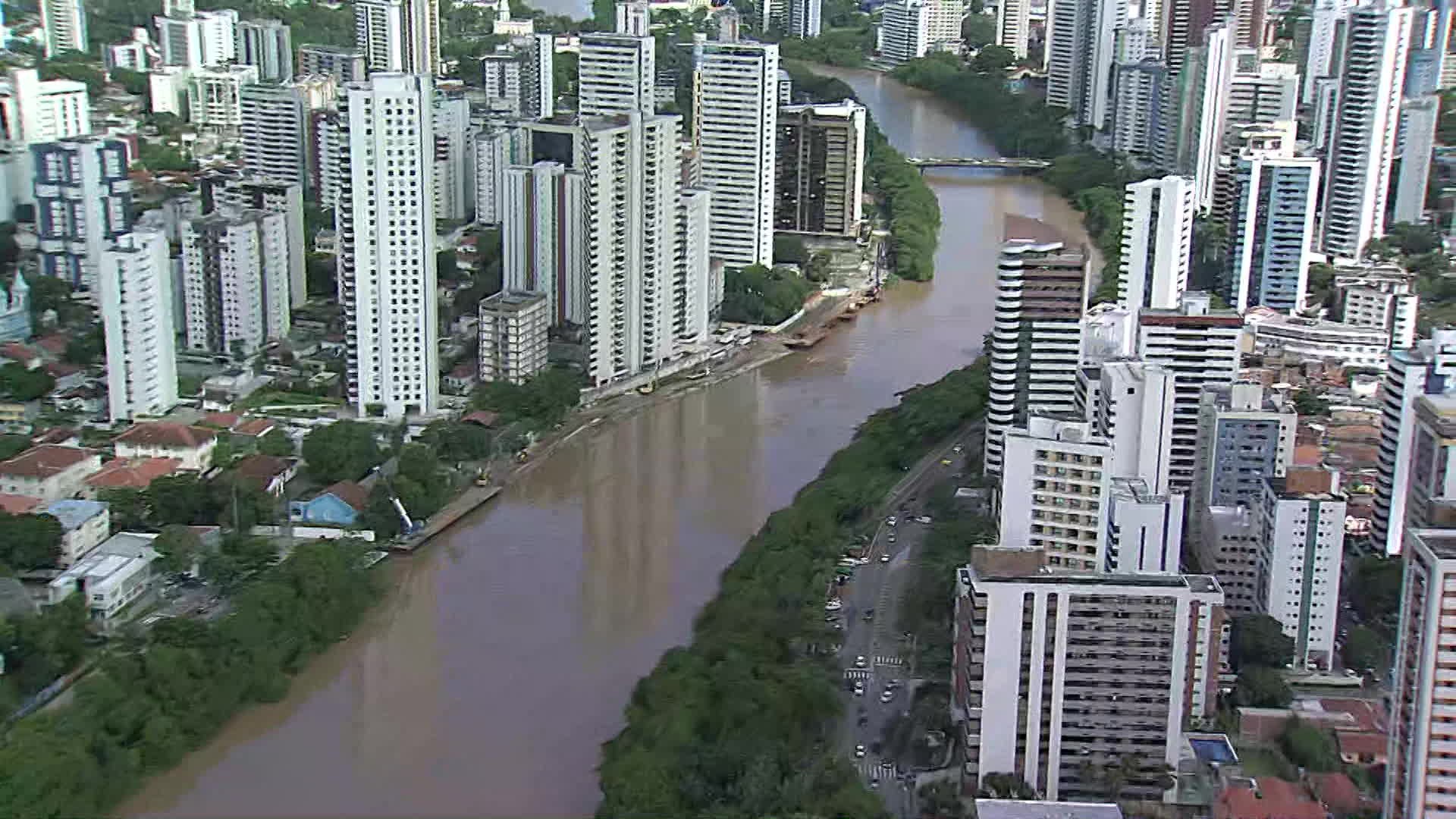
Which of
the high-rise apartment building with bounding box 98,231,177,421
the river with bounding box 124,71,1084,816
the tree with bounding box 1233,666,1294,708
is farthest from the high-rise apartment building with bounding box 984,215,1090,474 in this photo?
the high-rise apartment building with bounding box 98,231,177,421

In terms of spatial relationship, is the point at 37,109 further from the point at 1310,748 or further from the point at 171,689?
the point at 1310,748

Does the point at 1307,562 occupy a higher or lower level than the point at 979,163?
lower

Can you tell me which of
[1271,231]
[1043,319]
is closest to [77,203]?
[1043,319]

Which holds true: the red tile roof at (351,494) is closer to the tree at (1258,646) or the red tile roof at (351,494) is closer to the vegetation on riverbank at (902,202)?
the tree at (1258,646)

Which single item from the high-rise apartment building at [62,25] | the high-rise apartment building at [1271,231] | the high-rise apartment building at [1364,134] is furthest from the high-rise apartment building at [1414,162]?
the high-rise apartment building at [62,25]

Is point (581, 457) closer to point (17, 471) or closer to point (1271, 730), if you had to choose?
point (17, 471)
